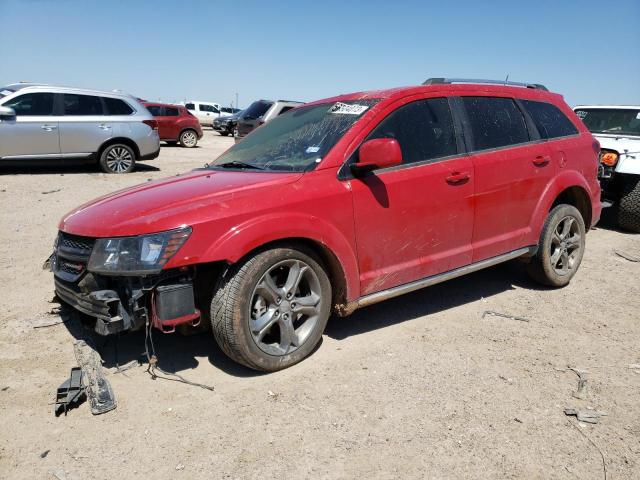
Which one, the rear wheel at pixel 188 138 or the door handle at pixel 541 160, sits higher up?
the door handle at pixel 541 160

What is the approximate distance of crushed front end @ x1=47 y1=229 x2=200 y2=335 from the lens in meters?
2.92

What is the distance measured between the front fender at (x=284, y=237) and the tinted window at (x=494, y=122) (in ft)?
5.08

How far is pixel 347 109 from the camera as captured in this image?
3.89 metres

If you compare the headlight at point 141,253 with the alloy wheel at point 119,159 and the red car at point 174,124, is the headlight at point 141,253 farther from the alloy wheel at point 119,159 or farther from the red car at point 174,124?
the red car at point 174,124

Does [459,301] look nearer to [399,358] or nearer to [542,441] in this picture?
[399,358]

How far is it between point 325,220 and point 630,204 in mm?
5685

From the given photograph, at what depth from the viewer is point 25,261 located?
5.52m

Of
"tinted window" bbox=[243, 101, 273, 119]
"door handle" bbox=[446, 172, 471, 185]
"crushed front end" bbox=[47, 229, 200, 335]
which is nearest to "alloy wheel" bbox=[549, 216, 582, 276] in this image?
"door handle" bbox=[446, 172, 471, 185]

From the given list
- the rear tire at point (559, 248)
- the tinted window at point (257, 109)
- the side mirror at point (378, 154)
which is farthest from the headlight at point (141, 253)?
the tinted window at point (257, 109)

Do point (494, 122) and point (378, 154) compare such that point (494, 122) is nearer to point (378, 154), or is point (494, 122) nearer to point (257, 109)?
point (378, 154)

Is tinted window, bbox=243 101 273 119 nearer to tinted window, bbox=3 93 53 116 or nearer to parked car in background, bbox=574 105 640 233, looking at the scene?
tinted window, bbox=3 93 53 116

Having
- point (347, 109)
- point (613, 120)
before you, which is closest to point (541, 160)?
point (347, 109)

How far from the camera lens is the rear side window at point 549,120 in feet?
15.5

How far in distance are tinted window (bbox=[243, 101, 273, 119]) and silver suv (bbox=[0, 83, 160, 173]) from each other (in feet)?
22.3
